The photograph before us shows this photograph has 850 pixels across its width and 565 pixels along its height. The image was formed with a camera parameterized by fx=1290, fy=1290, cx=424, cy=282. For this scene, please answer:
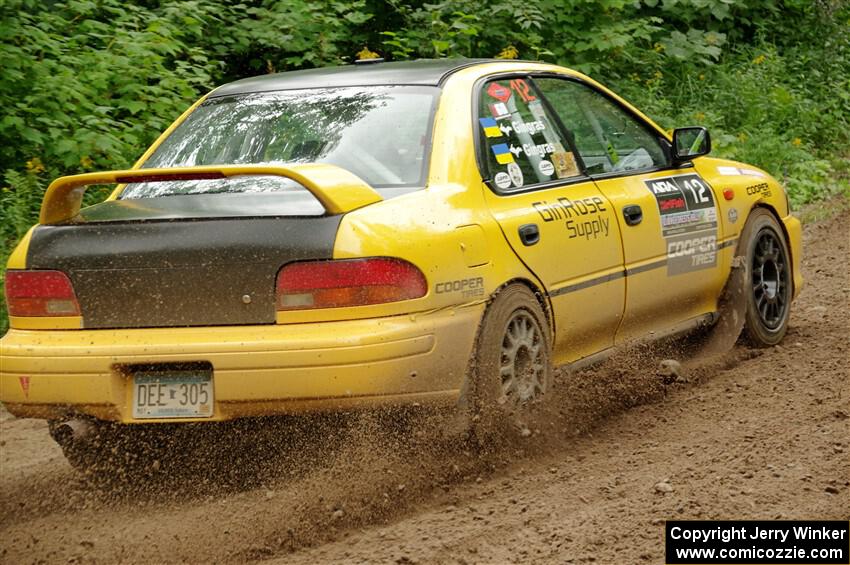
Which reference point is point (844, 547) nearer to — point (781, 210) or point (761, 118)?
point (781, 210)

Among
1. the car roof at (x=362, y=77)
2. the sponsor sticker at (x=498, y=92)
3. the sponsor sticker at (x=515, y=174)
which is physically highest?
the car roof at (x=362, y=77)

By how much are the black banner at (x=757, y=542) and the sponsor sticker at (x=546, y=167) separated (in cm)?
195

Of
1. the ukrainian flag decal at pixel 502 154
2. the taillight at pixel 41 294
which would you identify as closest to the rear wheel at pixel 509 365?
the ukrainian flag decal at pixel 502 154

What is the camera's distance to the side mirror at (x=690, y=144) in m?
6.31

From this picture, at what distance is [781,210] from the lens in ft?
23.1

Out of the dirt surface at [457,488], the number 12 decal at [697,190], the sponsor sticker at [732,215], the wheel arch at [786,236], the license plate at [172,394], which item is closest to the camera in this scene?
the dirt surface at [457,488]

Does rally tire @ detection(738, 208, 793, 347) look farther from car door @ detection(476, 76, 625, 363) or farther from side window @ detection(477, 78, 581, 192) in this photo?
side window @ detection(477, 78, 581, 192)

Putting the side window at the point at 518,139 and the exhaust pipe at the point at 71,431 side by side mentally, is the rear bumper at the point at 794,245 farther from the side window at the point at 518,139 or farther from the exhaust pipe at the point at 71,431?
the exhaust pipe at the point at 71,431

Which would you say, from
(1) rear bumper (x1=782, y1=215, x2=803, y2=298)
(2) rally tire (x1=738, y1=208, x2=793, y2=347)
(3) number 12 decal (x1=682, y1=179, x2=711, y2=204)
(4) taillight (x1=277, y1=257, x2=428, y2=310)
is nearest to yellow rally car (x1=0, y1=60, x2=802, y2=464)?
(4) taillight (x1=277, y1=257, x2=428, y2=310)

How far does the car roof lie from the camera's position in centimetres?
530

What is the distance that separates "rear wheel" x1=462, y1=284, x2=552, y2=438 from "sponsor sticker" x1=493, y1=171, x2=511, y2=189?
0.43 meters

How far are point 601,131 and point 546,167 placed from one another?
0.63 metres

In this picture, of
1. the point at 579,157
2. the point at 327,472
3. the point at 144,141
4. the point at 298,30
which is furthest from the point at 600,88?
the point at 298,30

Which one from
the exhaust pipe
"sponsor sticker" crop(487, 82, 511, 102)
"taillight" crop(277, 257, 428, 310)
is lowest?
the exhaust pipe
